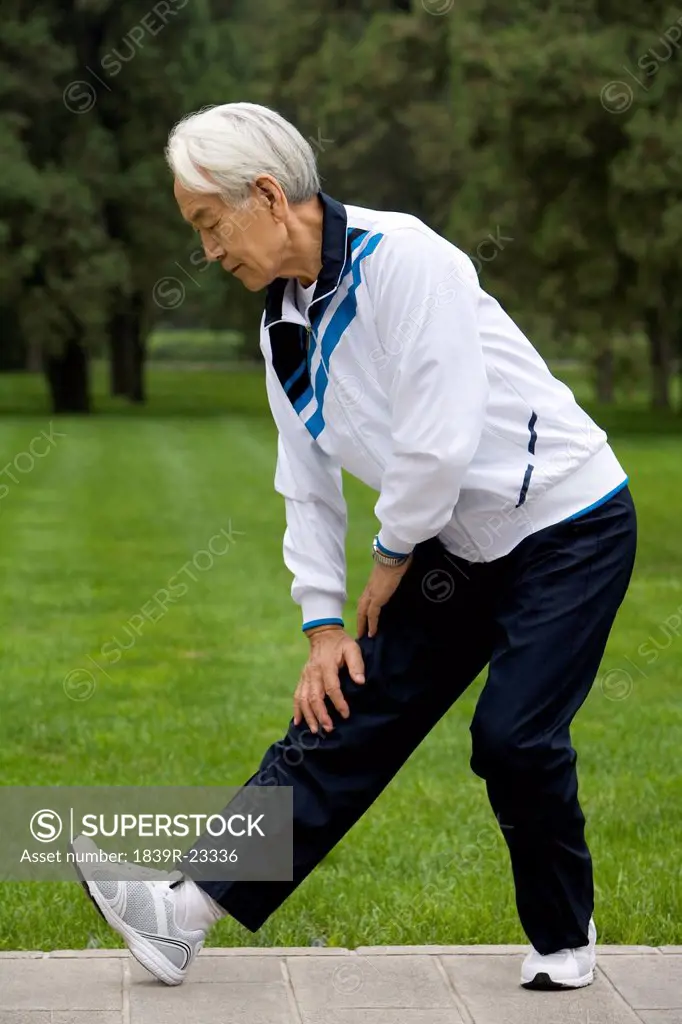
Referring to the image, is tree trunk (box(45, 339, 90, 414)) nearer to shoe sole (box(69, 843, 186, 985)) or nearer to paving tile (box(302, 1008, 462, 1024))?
shoe sole (box(69, 843, 186, 985))

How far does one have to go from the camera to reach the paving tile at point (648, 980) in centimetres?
381

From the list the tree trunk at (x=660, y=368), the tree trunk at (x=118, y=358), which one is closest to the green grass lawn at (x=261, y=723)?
the tree trunk at (x=660, y=368)

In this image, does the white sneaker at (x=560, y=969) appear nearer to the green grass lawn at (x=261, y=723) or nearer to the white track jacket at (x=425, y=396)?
the green grass lawn at (x=261, y=723)

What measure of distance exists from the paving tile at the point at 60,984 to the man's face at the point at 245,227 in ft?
5.24

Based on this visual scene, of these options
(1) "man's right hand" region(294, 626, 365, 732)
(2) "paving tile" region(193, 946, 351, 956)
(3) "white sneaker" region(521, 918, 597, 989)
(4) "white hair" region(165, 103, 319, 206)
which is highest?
(4) "white hair" region(165, 103, 319, 206)

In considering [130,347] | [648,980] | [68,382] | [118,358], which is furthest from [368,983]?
[118,358]

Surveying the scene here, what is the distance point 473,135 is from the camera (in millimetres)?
32812

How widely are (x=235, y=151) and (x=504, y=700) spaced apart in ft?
4.16

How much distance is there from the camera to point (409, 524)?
3570mm

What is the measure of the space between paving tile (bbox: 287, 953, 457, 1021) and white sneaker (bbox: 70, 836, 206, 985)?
28cm

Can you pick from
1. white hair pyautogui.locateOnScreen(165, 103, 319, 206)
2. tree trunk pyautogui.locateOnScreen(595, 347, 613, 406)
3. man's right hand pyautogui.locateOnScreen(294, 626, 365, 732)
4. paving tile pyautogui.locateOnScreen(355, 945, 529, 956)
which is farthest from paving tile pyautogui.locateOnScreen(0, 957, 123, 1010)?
tree trunk pyautogui.locateOnScreen(595, 347, 613, 406)

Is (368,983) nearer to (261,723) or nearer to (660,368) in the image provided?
(261,723)

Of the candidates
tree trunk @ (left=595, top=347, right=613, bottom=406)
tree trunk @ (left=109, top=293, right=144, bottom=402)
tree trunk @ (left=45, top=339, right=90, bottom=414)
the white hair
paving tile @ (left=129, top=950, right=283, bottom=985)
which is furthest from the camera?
tree trunk @ (left=595, top=347, right=613, bottom=406)

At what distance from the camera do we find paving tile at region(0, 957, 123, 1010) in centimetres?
376
